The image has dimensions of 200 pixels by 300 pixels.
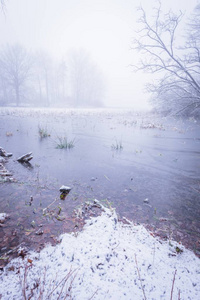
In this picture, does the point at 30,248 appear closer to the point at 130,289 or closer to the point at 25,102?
the point at 130,289

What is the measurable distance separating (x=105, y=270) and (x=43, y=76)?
4941cm

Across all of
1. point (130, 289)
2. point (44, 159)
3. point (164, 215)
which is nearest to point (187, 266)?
point (130, 289)

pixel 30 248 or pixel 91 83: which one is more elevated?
pixel 91 83

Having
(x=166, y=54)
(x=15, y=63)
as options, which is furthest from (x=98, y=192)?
(x=15, y=63)

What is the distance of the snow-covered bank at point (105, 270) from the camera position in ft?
4.64

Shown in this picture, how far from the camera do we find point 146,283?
1.55 meters

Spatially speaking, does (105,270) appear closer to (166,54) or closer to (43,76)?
(166,54)

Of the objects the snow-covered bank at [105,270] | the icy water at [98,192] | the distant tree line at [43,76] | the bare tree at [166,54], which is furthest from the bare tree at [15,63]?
the snow-covered bank at [105,270]

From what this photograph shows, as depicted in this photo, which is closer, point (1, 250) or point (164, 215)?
point (1, 250)

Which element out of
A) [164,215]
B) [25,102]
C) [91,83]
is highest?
[91,83]

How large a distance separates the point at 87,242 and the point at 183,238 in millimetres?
1385

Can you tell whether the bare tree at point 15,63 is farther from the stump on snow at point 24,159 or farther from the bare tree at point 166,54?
the stump on snow at point 24,159

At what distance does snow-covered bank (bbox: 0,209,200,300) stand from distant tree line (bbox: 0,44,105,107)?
1378 inches

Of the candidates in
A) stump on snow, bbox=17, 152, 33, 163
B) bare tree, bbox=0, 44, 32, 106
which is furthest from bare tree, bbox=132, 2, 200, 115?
bare tree, bbox=0, 44, 32, 106
